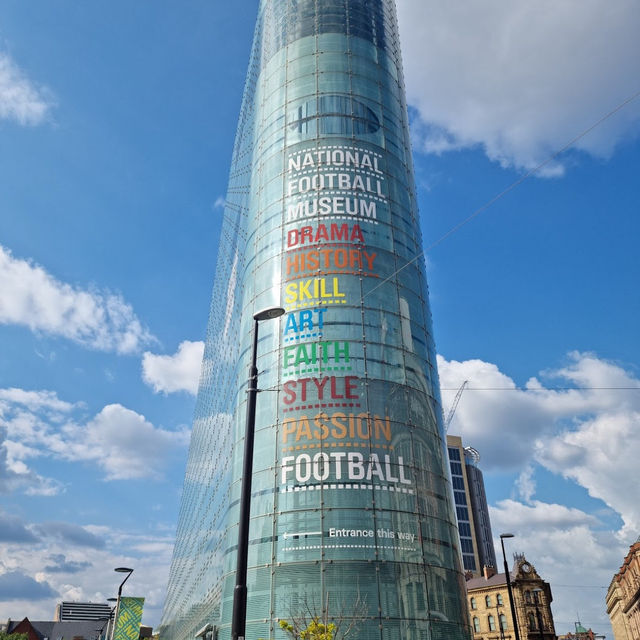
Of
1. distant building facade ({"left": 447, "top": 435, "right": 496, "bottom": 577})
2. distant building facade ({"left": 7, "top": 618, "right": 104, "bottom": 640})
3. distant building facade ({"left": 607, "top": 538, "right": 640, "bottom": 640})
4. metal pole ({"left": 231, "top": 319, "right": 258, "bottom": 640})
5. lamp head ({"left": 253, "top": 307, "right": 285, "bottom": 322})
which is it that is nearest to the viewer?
metal pole ({"left": 231, "top": 319, "right": 258, "bottom": 640})

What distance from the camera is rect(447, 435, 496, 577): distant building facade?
488 ft

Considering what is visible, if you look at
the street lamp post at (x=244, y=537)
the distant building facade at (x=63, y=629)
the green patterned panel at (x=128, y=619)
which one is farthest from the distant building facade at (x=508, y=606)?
the distant building facade at (x=63, y=629)

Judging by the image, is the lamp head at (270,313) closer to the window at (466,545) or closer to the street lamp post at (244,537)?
the street lamp post at (244,537)

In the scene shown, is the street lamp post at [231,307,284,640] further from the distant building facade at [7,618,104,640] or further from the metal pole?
the distant building facade at [7,618,104,640]

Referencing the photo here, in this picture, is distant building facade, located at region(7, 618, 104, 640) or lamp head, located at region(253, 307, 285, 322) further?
distant building facade, located at region(7, 618, 104, 640)

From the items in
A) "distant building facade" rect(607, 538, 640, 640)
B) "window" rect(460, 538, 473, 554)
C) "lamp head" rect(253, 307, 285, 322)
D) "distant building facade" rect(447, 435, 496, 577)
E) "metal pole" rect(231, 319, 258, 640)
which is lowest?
"metal pole" rect(231, 319, 258, 640)

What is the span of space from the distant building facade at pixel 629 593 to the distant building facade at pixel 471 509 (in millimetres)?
32096

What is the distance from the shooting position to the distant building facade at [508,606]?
9357 cm

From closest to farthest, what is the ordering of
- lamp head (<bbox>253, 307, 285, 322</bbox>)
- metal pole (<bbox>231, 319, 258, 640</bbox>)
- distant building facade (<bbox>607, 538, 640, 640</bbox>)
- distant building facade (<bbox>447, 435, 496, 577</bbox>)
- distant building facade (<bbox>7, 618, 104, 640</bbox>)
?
metal pole (<bbox>231, 319, 258, 640</bbox>)
lamp head (<bbox>253, 307, 285, 322</bbox>)
distant building facade (<bbox>607, 538, 640, 640</bbox>)
distant building facade (<bbox>447, 435, 496, 577</bbox>)
distant building facade (<bbox>7, 618, 104, 640</bbox>)

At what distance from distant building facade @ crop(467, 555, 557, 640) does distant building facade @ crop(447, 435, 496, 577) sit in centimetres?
4846

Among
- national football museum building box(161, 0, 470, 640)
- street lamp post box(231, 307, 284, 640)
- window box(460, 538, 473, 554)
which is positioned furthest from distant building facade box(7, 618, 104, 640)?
street lamp post box(231, 307, 284, 640)

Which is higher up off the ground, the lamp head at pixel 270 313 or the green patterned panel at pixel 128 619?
the lamp head at pixel 270 313

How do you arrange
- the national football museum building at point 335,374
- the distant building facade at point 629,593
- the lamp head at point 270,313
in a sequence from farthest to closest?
the distant building facade at point 629,593
the national football museum building at point 335,374
the lamp head at point 270,313

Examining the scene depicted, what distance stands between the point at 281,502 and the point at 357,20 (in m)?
38.0
